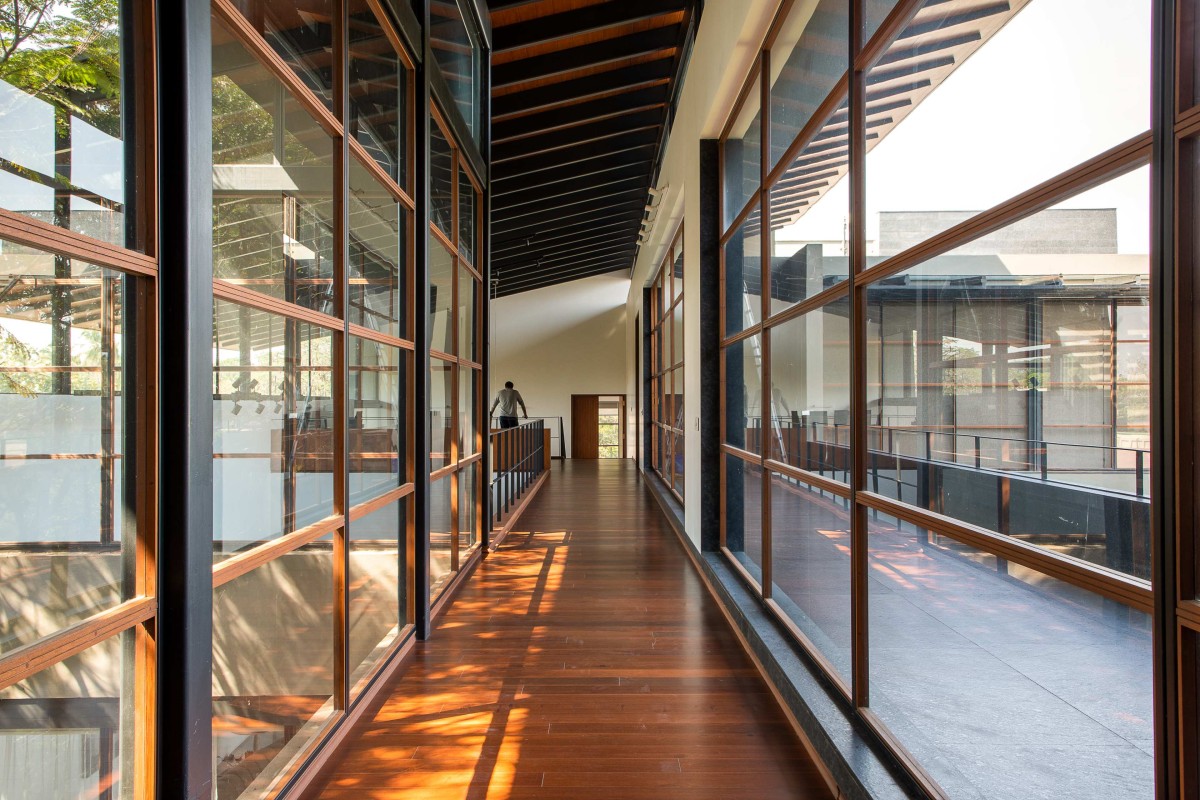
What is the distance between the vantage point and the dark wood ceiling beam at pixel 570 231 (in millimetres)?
9508

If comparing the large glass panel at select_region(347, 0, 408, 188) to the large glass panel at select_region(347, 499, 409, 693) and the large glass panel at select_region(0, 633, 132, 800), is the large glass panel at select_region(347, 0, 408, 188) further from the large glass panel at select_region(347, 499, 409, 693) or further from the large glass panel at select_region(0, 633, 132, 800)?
the large glass panel at select_region(0, 633, 132, 800)

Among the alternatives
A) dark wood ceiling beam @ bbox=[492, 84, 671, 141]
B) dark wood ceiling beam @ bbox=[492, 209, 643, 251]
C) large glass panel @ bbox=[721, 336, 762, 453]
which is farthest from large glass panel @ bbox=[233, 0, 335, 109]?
dark wood ceiling beam @ bbox=[492, 209, 643, 251]

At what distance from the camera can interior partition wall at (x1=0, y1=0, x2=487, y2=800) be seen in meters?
1.00

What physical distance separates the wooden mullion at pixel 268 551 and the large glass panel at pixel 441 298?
1334 mm

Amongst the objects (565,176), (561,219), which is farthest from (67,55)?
(561,219)

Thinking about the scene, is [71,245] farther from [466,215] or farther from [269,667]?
[466,215]

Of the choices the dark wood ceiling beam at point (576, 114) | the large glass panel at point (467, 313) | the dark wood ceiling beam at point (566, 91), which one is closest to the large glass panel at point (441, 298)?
the large glass panel at point (467, 313)

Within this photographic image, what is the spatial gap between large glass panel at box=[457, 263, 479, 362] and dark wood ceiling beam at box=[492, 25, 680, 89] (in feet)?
5.37

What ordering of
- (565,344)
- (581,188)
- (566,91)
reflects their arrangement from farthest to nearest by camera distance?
(565,344), (581,188), (566,91)

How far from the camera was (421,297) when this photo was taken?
3.10 metres

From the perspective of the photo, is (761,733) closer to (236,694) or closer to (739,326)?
(236,694)

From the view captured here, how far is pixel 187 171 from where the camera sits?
1297mm

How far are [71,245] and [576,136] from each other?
19.3 feet

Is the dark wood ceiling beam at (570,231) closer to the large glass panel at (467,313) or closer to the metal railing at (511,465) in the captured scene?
the metal railing at (511,465)
